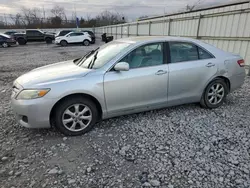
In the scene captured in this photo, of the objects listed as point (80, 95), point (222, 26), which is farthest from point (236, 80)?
point (222, 26)

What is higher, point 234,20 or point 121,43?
point 234,20

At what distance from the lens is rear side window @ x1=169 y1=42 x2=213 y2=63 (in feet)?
11.3

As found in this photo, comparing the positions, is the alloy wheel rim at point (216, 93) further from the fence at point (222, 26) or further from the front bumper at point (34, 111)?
the fence at point (222, 26)

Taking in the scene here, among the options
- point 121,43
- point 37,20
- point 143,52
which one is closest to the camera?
point 143,52

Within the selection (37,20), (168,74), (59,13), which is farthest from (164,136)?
(59,13)

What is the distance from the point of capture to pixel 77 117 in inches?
115

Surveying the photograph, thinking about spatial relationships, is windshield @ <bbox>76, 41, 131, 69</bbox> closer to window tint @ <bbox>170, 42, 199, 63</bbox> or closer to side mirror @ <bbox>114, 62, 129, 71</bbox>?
side mirror @ <bbox>114, 62, 129, 71</bbox>

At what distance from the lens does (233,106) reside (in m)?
4.02

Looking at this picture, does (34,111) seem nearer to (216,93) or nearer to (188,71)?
(188,71)

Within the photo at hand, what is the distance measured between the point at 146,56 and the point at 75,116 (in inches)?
61.9

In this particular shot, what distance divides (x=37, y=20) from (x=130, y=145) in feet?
163

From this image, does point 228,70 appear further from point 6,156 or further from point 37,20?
point 37,20

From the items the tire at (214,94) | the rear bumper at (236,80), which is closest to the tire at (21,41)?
the tire at (214,94)

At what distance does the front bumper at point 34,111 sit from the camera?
2.67 m
